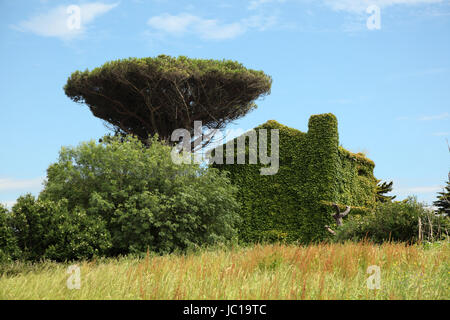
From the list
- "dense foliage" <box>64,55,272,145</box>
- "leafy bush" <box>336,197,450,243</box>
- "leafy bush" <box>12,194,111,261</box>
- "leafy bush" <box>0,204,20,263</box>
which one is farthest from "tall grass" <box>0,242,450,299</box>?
"dense foliage" <box>64,55,272,145</box>

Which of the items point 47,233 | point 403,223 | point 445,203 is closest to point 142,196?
point 47,233

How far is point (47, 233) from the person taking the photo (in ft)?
31.9

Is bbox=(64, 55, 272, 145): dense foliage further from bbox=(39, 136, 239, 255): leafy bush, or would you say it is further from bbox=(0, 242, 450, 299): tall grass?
bbox=(0, 242, 450, 299): tall grass

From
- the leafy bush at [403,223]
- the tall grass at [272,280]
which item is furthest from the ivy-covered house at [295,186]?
the tall grass at [272,280]

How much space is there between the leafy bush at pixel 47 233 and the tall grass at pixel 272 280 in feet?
12.3

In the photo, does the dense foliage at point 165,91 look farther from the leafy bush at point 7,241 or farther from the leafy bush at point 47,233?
the leafy bush at point 7,241

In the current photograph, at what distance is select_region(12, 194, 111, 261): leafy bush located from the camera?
9.54 meters

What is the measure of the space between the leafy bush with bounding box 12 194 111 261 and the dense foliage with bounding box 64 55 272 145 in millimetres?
10815

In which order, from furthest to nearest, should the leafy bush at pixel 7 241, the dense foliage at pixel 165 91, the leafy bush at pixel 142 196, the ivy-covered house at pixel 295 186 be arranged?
the dense foliage at pixel 165 91 < the ivy-covered house at pixel 295 186 < the leafy bush at pixel 142 196 < the leafy bush at pixel 7 241

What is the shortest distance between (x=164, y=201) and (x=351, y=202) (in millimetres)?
10375

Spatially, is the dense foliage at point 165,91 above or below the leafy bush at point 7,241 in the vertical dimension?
above

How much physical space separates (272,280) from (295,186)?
12035mm

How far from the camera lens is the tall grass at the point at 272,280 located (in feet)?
15.7
